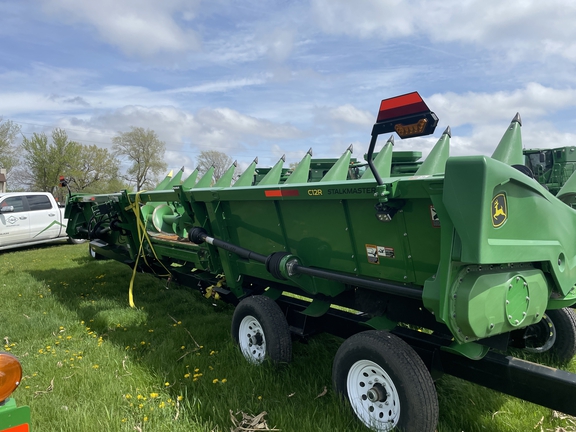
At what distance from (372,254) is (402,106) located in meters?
1.14

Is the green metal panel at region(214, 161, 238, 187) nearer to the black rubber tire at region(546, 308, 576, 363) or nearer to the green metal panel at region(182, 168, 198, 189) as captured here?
the green metal panel at region(182, 168, 198, 189)

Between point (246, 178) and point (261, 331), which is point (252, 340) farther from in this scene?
point (246, 178)

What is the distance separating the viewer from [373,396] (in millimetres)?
2793

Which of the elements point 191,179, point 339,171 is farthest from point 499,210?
point 191,179

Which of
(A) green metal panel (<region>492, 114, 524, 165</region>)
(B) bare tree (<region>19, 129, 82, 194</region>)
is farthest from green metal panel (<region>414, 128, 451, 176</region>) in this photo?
(B) bare tree (<region>19, 129, 82, 194</region>)

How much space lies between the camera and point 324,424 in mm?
2832

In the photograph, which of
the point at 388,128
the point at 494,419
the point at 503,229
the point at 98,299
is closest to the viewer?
the point at 503,229

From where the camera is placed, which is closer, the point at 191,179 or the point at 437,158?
the point at 437,158

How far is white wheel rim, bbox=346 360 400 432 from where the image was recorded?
8.89ft

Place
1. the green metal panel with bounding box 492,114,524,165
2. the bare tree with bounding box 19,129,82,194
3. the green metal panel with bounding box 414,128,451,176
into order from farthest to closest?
1. the bare tree with bounding box 19,129,82,194
2. the green metal panel with bounding box 414,128,451,176
3. the green metal panel with bounding box 492,114,524,165

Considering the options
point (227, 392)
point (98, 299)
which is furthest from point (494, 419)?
point (98, 299)

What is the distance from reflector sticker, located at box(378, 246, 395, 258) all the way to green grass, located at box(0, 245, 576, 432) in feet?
3.41

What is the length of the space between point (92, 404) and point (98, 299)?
3.33 m

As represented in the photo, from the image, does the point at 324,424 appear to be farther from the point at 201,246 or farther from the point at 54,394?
the point at 201,246
